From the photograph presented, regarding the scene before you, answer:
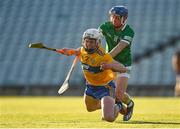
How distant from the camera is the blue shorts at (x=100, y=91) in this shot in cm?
1095

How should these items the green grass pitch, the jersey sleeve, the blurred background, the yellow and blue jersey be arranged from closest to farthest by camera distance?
the green grass pitch < the yellow and blue jersey < the jersey sleeve < the blurred background

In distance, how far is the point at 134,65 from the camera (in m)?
30.9

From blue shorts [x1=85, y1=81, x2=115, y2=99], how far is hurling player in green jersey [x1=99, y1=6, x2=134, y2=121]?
46 centimetres

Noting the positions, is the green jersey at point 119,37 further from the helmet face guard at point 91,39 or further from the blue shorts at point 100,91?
the helmet face guard at point 91,39

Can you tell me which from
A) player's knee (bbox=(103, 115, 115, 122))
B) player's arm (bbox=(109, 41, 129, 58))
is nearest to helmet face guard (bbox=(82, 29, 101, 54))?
player's arm (bbox=(109, 41, 129, 58))

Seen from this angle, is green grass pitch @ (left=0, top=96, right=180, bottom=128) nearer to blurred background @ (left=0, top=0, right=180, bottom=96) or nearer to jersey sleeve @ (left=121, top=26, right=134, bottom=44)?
jersey sleeve @ (left=121, top=26, right=134, bottom=44)

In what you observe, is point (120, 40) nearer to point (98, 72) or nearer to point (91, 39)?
point (98, 72)

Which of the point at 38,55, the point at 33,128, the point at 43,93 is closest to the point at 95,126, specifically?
the point at 33,128

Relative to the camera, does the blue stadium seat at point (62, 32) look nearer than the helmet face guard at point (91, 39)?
No

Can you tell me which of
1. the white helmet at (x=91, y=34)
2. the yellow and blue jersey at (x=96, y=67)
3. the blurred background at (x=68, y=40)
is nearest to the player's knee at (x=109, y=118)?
the yellow and blue jersey at (x=96, y=67)

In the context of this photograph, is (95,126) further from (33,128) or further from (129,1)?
(129,1)

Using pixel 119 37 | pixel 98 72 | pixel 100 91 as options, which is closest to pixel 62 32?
pixel 119 37

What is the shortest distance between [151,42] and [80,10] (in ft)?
14.5

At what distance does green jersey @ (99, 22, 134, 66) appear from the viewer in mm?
11547
